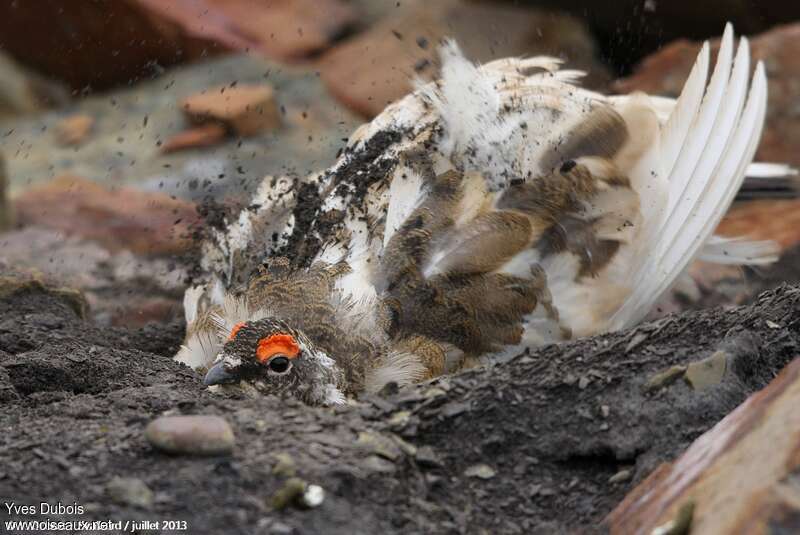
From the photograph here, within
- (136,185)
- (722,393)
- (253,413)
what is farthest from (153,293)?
(722,393)

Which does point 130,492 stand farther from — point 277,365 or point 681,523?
point 277,365

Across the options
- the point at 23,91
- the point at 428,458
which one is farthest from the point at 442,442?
the point at 23,91

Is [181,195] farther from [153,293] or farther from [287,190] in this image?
[287,190]

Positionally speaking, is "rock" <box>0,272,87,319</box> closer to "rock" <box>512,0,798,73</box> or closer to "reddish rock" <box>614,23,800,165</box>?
"reddish rock" <box>614,23,800,165</box>

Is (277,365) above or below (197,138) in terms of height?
below

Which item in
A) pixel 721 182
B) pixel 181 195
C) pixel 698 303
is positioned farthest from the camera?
pixel 181 195

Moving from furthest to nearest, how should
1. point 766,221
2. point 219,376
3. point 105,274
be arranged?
point 766,221 → point 105,274 → point 219,376

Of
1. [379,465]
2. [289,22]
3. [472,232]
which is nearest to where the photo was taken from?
[379,465]

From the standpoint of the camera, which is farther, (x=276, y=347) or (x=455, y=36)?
(x=455, y=36)

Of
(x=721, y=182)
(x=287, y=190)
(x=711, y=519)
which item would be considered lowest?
(x=711, y=519)
